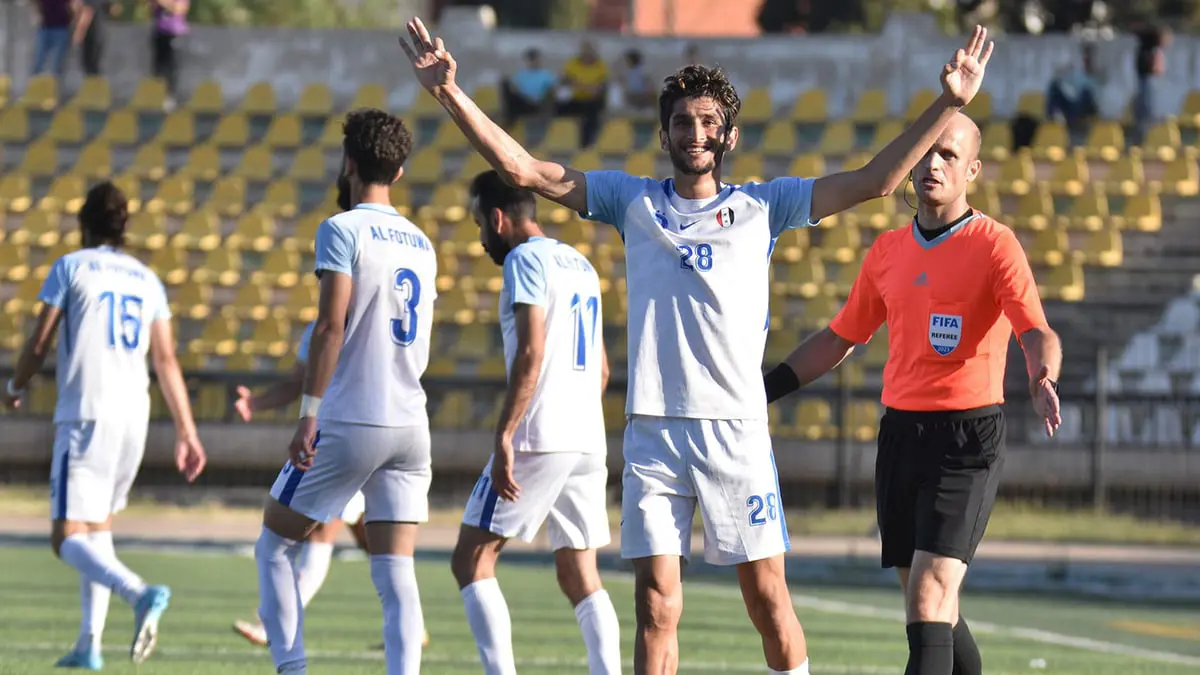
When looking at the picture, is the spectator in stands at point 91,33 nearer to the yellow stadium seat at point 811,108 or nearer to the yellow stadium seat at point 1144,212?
the yellow stadium seat at point 811,108

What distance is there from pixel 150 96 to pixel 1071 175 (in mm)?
12296

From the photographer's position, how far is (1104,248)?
2381 centimetres

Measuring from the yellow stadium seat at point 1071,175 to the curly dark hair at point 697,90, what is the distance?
1901 centimetres

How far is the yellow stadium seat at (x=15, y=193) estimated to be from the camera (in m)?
25.5

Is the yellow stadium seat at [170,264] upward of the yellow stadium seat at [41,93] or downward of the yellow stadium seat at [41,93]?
downward

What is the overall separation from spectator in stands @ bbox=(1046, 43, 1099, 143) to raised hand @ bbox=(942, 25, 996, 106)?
20.3m

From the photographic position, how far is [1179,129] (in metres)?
25.7

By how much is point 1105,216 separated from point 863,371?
418 cm

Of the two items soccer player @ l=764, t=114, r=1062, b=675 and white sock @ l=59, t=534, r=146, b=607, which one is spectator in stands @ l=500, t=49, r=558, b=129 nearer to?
white sock @ l=59, t=534, r=146, b=607

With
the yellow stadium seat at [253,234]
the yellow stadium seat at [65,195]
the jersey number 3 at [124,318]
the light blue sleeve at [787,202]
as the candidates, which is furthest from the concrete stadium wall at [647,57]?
the light blue sleeve at [787,202]

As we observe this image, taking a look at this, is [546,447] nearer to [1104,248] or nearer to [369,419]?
[369,419]

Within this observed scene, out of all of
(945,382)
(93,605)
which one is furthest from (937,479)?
(93,605)

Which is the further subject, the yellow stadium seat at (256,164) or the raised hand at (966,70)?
the yellow stadium seat at (256,164)

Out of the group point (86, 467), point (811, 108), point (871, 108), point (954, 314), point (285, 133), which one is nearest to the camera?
point (954, 314)
